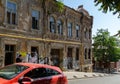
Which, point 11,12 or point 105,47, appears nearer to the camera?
point 11,12

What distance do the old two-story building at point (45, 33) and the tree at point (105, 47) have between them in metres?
16.4

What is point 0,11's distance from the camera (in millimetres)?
21625

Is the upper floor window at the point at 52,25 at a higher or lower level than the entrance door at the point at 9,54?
higher

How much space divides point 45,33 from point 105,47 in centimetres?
3018

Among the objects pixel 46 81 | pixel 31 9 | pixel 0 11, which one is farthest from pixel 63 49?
pixel 46 81

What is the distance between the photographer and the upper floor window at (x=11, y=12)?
2267 centimetres

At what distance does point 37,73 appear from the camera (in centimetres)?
931

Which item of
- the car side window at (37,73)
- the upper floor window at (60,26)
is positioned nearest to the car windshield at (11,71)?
the car side window at (37,73)

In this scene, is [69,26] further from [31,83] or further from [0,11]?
[31,83]

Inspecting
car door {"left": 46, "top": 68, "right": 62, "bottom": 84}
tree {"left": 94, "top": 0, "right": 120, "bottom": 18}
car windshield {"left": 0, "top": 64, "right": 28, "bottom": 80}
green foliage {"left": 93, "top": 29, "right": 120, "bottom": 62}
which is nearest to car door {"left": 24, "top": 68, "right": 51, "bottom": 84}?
car door {"left": 46, "top": 68, "right": 62, "bottom": 84}

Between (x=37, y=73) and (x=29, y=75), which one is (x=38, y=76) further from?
(x=29, y=75)

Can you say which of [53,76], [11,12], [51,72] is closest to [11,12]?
[11,12]

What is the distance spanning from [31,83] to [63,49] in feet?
74.8

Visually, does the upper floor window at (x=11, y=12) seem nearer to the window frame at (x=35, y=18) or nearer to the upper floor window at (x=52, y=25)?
the window frame at (x=35, y=18)
